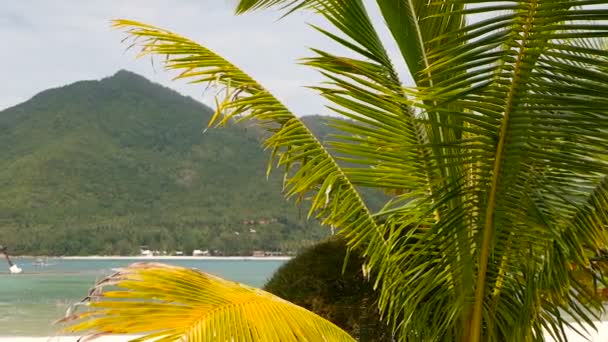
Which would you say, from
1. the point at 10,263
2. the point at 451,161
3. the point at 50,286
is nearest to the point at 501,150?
the point at 451,161

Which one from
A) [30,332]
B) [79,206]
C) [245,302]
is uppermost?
[79,206]

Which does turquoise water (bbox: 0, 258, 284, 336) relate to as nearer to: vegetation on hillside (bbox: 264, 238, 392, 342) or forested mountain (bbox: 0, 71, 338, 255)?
forested mountain (bbox: 0, 71, 338, 255)

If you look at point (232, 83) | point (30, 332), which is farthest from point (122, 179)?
point (232, 83)

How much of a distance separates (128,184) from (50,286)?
63.3 feet

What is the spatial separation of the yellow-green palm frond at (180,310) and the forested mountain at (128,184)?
160 ft

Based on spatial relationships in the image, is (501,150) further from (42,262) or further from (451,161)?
(42,262)

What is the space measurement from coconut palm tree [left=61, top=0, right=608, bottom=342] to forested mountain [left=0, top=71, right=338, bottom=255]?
47906mm

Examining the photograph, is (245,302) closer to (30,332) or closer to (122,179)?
(30,332)

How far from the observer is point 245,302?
109 inches

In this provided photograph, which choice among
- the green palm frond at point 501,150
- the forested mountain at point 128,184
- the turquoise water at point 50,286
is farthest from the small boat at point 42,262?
the green palm frond at point 501,150

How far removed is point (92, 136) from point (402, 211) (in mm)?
69765

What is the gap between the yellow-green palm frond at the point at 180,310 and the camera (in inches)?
97.0

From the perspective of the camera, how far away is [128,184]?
66312 mm

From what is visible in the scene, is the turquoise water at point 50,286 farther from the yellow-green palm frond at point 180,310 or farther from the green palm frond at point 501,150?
the yellow-green palm frond at point 180,310
